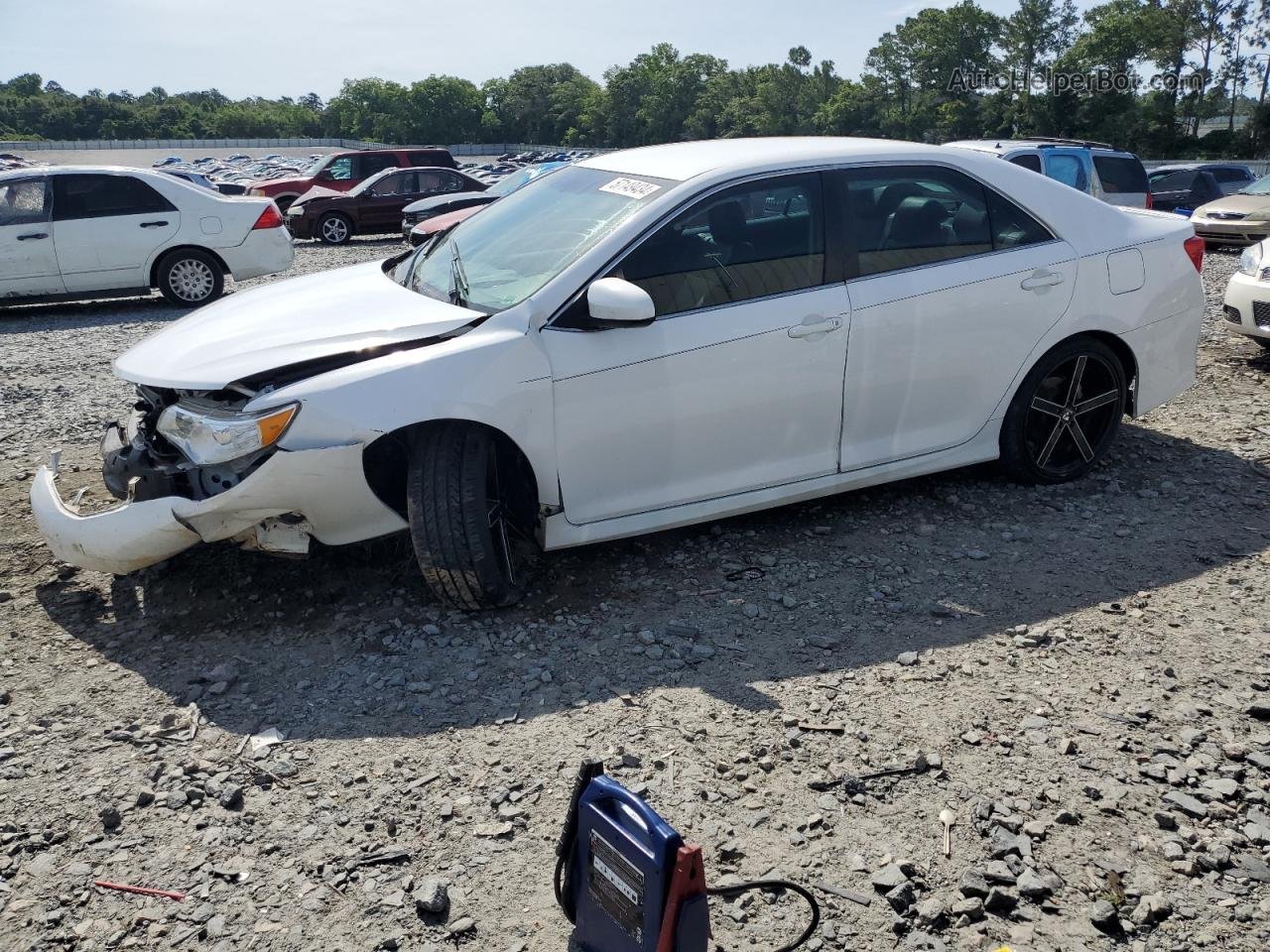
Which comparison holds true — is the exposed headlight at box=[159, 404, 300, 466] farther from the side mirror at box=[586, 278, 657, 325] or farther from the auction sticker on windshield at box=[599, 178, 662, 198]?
the auction sticker on windshield at box=[599, 178, 662, 198]

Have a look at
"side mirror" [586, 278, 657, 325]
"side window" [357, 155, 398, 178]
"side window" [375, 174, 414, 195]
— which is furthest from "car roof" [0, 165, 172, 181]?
"side window" [357, 155, 398, 178]

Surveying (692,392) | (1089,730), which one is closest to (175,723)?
(692,392)

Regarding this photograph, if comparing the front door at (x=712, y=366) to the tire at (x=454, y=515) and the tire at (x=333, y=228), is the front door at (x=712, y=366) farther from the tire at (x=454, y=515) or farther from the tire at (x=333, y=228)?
the tire at (x=333, y=228)

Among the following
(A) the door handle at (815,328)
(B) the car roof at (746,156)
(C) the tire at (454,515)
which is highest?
(B) the car roof at (746,156)

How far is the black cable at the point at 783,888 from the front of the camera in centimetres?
245

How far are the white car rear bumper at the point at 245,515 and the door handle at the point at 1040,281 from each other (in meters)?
2.94

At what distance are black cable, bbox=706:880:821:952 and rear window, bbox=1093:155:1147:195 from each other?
13.7m

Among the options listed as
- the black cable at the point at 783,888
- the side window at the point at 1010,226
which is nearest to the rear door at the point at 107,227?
the side window at the point at 1010,226

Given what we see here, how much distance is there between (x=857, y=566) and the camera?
14.6ft

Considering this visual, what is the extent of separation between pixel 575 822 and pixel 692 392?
214cm

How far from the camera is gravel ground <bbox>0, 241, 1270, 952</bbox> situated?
2.63 metres

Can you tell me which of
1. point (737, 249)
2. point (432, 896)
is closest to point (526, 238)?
point (737, 249)

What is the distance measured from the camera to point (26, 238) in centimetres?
1125

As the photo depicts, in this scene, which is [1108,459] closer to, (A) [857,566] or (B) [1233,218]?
(A) [857,566]
